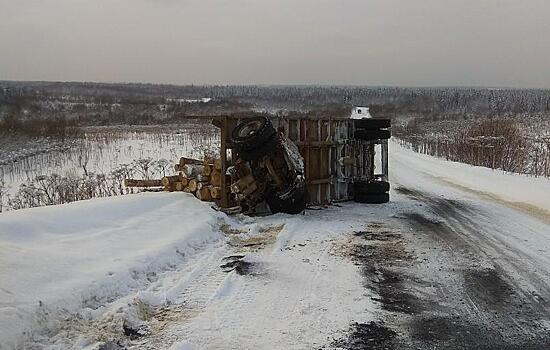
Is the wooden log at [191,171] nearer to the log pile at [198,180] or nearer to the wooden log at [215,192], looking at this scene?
the log pile at [198,180]

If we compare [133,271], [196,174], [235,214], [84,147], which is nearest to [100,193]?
[196,174]

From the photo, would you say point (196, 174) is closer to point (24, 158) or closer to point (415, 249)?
point (415, 249)

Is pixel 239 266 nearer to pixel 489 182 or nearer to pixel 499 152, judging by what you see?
pixel 489 182

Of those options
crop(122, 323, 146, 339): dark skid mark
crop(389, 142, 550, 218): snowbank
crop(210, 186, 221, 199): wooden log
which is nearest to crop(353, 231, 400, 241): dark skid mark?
crop(210, 186, 221, 199): wooden log

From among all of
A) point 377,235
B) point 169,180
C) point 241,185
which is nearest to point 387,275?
point 377,235

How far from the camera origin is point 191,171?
34.0 feet

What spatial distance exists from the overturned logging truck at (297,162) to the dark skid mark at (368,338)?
495 centimetres

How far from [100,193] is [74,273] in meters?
8.07

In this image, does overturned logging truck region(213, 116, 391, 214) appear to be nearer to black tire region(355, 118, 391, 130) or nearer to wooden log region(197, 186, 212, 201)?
black tire region(355, 118, 391, 130)

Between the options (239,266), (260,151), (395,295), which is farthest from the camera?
(260,151)

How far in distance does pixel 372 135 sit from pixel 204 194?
4.01m

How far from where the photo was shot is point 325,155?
1133cm

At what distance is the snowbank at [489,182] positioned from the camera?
37.3 feet

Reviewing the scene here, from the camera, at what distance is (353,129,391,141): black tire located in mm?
11758
